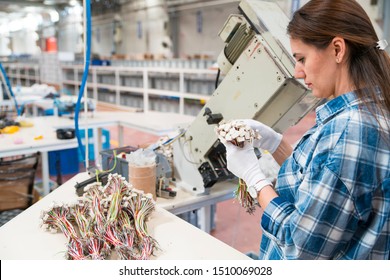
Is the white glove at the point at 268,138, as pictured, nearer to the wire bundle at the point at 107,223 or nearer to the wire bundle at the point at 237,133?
the wire bundle at the point at 237,133

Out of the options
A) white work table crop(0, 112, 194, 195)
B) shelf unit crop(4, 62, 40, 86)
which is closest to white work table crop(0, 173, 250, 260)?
white work table crop(0, 112, 194, 195)

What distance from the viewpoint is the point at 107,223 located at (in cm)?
108

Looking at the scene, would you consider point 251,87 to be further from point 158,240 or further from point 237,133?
point 158,240

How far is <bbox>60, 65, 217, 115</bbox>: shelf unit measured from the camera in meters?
6.07

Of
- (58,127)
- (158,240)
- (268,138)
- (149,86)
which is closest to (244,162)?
(268,138)

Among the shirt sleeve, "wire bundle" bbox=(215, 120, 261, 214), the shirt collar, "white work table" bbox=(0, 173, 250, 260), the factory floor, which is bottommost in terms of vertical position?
the factory floor

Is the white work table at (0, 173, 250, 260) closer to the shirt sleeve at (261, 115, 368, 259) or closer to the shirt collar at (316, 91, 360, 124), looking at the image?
the shirt sleeve at (261, 115, 368, 259)

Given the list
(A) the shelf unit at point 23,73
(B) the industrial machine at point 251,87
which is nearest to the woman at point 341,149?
(B) the industrial machine at point 251,87

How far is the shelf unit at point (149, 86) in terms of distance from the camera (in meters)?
6.07

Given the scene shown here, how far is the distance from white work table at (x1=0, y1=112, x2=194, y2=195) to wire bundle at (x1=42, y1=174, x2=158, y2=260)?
81 centimetres

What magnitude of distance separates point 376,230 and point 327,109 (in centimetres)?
30

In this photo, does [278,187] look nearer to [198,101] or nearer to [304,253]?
[304,253]

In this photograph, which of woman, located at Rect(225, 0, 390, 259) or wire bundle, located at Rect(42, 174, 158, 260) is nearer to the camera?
woman, located at Rect(225, 0, 390, 259)

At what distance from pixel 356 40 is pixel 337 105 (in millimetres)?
150
